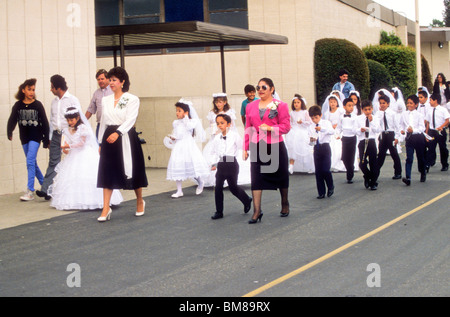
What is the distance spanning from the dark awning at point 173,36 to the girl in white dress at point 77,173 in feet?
13.0

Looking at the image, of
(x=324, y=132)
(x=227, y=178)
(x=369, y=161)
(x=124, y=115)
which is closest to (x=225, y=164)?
(x=227, y=178)

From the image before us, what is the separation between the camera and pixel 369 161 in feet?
41.5

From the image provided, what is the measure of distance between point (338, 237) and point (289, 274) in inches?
70.0

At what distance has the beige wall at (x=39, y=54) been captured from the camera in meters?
12.6

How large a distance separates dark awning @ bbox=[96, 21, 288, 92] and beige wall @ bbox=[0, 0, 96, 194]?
971 millimetres

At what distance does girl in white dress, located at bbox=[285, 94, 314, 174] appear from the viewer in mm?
15250

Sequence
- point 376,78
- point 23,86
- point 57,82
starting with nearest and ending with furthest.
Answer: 1. point 57,82
2. point 23,86
3. point 376,78

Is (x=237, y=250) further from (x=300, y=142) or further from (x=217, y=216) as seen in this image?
(x=300, y=142)

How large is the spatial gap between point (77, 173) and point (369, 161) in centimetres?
493

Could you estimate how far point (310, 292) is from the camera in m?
6.04

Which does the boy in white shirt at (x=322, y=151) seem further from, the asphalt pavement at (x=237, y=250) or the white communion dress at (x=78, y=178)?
the white communion dress at (x=78, y=178)

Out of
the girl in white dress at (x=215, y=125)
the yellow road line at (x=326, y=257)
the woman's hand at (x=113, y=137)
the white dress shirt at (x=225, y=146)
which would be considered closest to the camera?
the yellow road line at (x=326, y=257)

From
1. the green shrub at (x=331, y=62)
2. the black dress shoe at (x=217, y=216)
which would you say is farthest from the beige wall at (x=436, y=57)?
the black dress shoe at (x=217, y=216)

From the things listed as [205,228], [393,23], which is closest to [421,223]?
[205,228]
